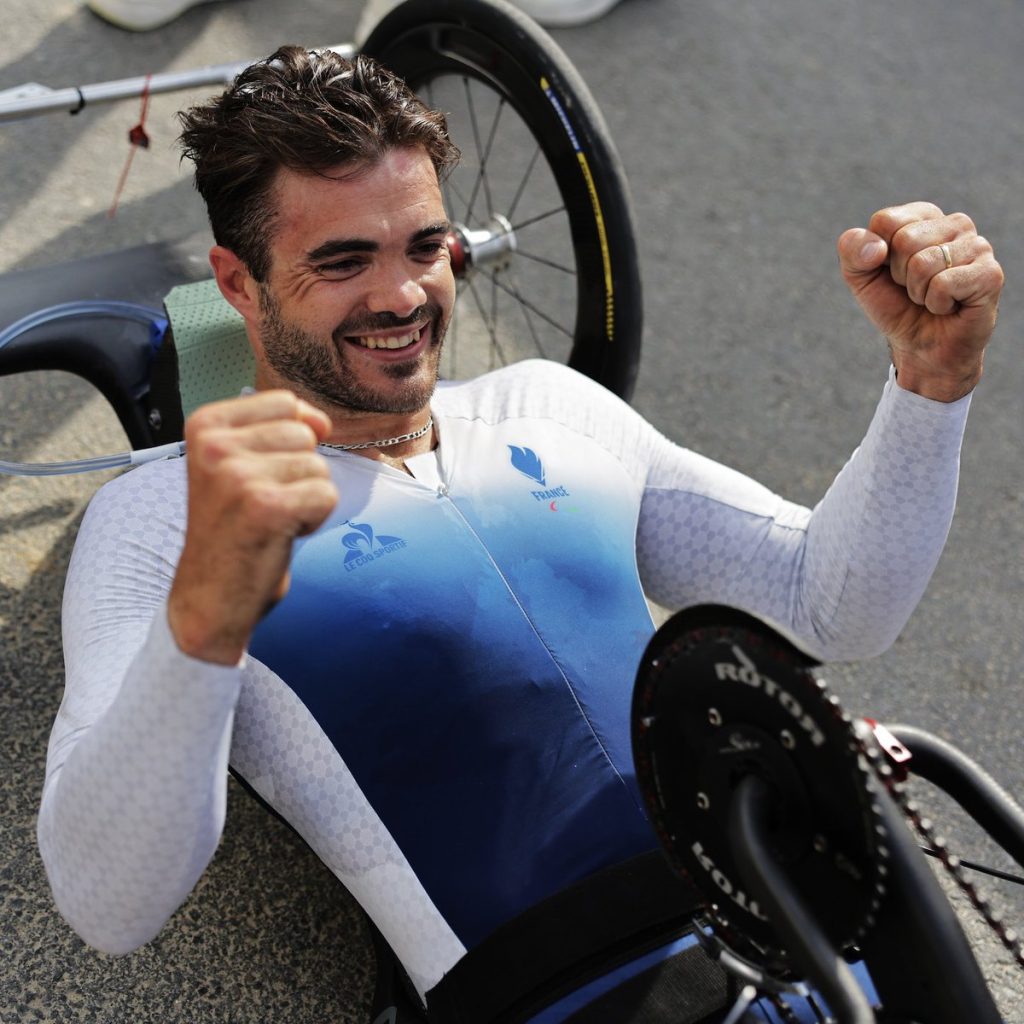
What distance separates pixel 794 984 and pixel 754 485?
2.61ft

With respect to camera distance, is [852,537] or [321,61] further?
[321,61]

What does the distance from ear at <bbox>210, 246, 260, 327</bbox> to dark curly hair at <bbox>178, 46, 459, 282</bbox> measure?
13 millimetres

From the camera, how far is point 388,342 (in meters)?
1.68

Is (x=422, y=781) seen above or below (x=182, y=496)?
below

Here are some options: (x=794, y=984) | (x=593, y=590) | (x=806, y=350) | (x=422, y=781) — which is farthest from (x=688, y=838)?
(x=806, y=350)

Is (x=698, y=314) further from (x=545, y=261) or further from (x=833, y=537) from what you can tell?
(x=833, y=537)

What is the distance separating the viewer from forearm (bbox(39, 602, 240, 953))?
3.64 ft

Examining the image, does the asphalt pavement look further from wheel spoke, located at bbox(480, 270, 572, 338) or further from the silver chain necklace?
the silver chain necklace

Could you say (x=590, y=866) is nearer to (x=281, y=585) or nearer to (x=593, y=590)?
(x=593, y=590)

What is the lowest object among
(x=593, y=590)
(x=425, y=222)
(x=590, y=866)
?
(x=590, y=866)

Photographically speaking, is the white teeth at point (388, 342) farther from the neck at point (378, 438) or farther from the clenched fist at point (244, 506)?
the clenched fist at point (244, 506)

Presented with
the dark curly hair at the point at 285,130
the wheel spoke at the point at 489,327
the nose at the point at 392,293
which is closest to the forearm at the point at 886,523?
the nose at the point at 392,293

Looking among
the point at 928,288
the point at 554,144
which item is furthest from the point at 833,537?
the point at 554,144

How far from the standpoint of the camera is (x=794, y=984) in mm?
1196
